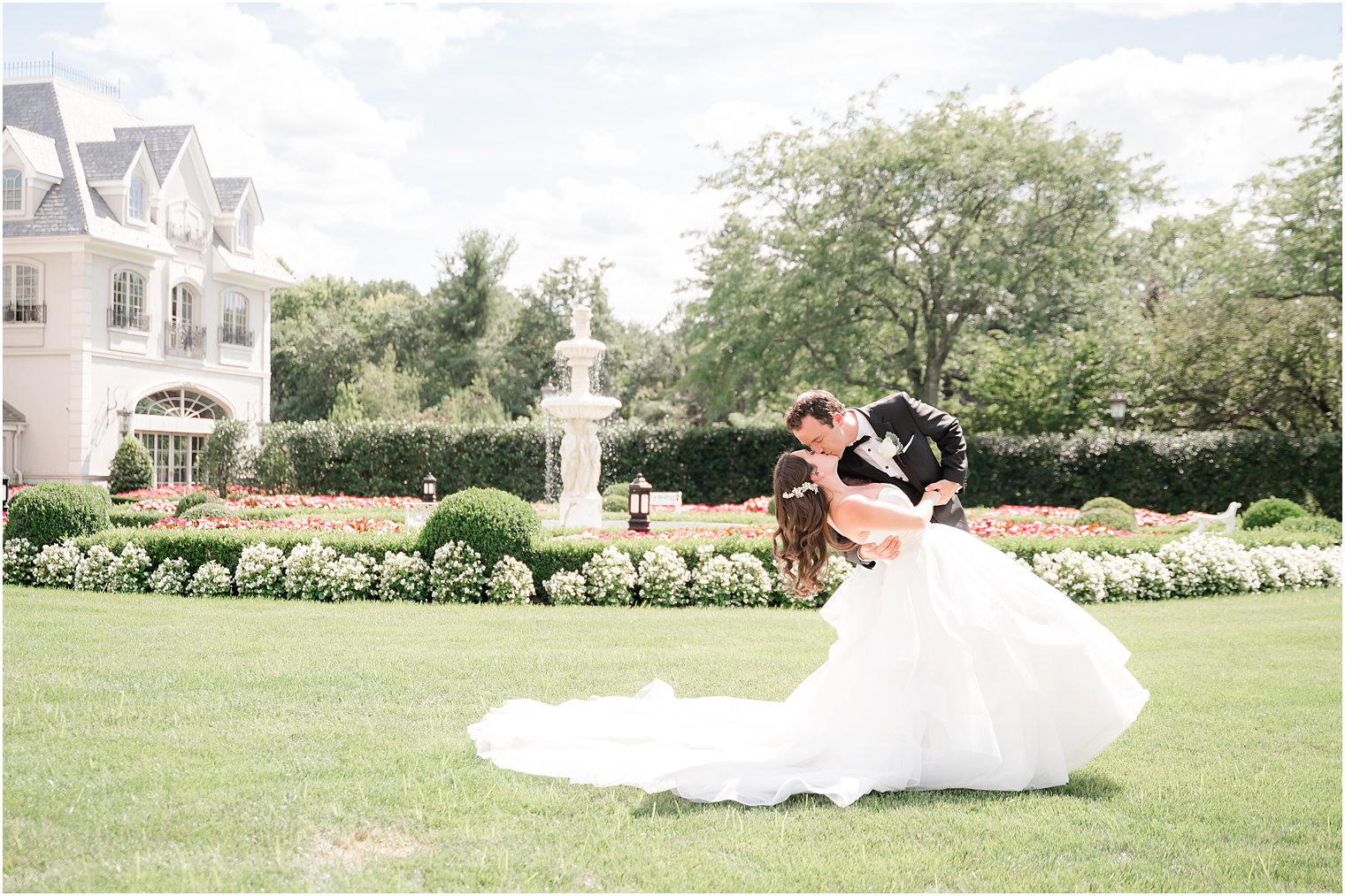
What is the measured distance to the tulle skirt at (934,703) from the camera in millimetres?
4703

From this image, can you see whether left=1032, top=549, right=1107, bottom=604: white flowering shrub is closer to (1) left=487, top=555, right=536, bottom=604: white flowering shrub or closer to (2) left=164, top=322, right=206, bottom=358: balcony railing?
(1) left=487, top=555, right=536, bottom=604: white flowering shrub

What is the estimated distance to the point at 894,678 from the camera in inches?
190

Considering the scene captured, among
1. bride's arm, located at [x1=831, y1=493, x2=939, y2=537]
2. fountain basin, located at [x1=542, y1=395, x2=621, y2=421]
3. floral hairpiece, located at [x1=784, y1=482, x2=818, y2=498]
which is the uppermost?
fountain basin, located at [x1=542, y1=395, x2=621, y2=421]

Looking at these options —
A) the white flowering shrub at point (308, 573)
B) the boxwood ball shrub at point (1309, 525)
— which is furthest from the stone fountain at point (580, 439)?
the boxwood ball shrub at point (1309, 525)

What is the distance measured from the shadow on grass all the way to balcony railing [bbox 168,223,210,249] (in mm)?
28748

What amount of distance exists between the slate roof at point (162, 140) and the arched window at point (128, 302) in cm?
299

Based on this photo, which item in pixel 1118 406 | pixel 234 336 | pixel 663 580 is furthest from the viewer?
pixel 234 336

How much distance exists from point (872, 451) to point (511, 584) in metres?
6.60

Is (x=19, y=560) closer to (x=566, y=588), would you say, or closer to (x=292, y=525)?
(x=292, y=525)

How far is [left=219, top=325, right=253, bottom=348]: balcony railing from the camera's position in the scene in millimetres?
30500

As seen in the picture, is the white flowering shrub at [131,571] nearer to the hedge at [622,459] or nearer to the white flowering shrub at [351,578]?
the white flowering shrub at [351,578]

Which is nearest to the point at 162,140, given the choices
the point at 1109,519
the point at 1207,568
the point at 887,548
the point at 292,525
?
the point at 292,525

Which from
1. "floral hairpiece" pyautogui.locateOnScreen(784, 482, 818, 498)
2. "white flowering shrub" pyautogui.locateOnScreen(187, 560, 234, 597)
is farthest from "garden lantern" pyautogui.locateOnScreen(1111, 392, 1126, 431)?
"floral hairpiece" pyautogui.locateOnScreen(784, 482, 818, 498)

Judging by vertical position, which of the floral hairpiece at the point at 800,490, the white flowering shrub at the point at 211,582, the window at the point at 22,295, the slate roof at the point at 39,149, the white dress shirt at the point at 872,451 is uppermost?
the slate roof at the point at 39,149
